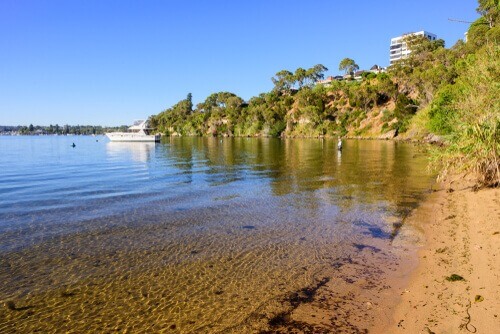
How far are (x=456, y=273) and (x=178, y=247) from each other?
8.70 metres

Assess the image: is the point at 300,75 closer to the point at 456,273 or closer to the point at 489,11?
the point at 489,11

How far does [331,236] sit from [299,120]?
405ft

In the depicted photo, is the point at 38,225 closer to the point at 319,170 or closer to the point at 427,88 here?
the point at 319,170

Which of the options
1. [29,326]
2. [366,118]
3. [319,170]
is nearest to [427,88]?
[366,118]

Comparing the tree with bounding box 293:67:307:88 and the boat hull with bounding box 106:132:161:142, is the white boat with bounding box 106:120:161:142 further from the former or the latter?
the tree with bounding box 293:67:307:88

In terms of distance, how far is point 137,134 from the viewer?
106562 mm

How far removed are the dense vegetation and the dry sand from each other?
329 centimetres

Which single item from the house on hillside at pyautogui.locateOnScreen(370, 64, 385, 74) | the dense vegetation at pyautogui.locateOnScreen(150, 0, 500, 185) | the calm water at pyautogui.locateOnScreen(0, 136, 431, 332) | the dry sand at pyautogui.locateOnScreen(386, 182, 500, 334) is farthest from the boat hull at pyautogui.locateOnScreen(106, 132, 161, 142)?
the house on hillside at pyautogui.locateOnScreen(370, 64, 385, 74)

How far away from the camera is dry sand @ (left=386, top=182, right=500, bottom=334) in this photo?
667cm

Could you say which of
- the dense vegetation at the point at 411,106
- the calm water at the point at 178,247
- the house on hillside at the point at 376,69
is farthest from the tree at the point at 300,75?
the calm water at the point at 178,247

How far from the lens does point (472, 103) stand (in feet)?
57.8

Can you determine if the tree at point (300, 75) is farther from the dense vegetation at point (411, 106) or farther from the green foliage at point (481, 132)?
the green foliage at point (481, 132)

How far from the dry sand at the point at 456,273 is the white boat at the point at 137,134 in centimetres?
9763

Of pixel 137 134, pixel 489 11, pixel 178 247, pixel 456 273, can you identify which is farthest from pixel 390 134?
pixel 178 247
